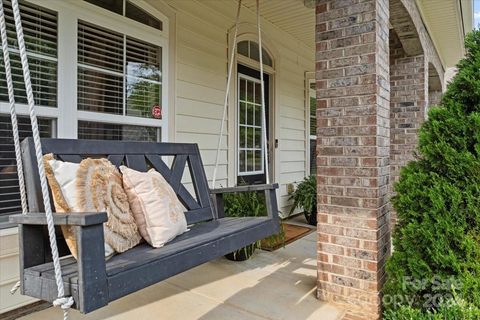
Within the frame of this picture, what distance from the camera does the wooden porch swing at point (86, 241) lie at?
110cm

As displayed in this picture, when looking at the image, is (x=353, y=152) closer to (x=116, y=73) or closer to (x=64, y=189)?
(x=64, y=189)

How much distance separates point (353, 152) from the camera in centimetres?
231

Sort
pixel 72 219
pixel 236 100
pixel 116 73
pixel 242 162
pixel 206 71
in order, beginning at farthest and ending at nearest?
pixel 242 162 < pixel 236 100 < pixel 206 71 < pixel 116 73 < pixel 72 219

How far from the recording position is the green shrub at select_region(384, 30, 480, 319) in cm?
168

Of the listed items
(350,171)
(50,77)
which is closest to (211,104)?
(50,77)

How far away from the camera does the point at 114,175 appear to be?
5.44 ft

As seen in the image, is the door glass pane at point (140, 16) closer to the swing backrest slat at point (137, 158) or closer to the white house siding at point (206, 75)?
the white house siding at point (206, 75)

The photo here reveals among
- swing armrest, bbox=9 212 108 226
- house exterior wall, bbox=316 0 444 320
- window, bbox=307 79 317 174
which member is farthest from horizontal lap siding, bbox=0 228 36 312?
window, bbox=307 79 317 174

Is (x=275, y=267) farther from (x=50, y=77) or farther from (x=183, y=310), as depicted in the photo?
(x=50, y=77)

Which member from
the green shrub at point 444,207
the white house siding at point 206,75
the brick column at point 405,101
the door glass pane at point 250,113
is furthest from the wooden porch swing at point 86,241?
the brick column at point 405,101

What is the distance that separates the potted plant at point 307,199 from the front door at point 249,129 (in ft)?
2.11

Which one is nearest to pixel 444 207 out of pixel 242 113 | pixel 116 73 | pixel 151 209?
pixel 151 209

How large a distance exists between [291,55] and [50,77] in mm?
3818

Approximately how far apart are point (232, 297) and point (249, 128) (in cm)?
258
